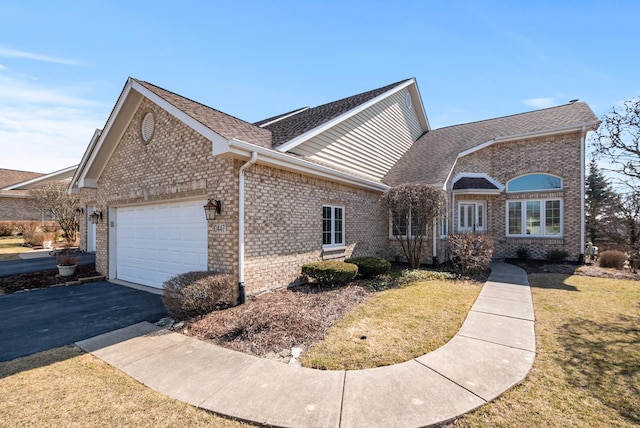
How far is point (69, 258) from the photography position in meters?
9.96

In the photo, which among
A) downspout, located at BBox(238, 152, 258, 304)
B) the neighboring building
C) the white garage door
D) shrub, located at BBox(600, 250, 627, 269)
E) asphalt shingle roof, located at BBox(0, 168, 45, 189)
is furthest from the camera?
asphalt shingle roof, located at BBox(0, 168, 45, 189)

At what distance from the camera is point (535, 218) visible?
43.3 feet

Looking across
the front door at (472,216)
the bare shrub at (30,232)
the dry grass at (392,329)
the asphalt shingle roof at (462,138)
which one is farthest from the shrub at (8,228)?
the front door at (472,216)

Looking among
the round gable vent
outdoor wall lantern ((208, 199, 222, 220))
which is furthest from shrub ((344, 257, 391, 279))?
the round gable vent

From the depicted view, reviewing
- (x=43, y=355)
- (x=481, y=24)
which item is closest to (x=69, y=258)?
(x=43, y=355)

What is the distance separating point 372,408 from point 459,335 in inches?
103

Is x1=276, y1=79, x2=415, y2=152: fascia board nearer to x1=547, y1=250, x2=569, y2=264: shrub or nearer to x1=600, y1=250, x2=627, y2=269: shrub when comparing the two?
x1=547, y1=250, x2=569, y2=264: shrub

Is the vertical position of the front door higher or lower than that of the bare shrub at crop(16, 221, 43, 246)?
higher

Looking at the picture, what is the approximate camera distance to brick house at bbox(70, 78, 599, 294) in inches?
269

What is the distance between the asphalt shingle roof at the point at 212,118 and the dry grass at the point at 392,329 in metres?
4.54

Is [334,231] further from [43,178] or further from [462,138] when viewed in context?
[43,178]

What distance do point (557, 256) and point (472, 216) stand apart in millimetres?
3619

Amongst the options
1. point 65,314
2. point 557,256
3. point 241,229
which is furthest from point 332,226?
point 557,256

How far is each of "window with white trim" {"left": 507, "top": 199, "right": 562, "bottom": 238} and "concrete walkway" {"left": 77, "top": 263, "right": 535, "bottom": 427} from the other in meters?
10.3
